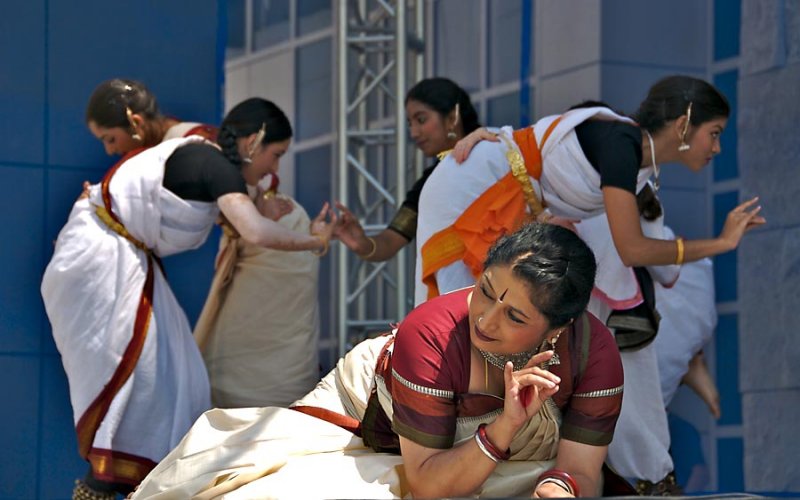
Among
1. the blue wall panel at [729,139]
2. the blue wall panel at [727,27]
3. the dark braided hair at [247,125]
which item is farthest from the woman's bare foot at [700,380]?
the dark braided hair at [247,125]

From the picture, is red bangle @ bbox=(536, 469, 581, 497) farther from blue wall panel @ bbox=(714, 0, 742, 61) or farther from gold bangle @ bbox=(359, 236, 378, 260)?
blue wall panel @ bbox=(714, 0, 742, 61)

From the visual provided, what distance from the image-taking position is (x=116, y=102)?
4.58 m

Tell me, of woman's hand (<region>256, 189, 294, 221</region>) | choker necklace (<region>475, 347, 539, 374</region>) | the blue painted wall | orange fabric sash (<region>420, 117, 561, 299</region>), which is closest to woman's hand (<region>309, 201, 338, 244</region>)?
woman's hand (<region>256, 189, 294, 221</region>)

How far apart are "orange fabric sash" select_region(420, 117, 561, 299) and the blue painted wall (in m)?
1.70

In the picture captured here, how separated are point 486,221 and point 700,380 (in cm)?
157

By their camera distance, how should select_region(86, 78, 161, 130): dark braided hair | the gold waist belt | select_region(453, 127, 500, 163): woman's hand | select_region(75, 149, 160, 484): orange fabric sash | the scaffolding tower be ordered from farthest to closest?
the scaffolding tower, select_region(86, 78, 161, 130): dark braided hair, the gold waist belt, select_region(75, 149, 160, 484): orange fabric sash, select_region(453, 127, 500, 163): woman's hand

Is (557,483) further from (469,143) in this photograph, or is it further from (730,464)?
(730,464)

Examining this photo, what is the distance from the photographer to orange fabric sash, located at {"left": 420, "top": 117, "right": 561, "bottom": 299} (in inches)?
157

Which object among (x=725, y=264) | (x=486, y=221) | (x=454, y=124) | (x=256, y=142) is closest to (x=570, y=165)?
(x=486, y=221)

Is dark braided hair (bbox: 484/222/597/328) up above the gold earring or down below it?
above

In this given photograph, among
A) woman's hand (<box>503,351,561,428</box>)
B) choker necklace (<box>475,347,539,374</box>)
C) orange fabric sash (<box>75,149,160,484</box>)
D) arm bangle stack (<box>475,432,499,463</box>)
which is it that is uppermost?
choker necklace (<box>475,347,539,374</box>)

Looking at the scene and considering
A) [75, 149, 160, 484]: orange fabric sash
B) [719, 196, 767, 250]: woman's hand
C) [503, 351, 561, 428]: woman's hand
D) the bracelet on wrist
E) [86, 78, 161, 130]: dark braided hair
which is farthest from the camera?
[86, 78, 161, 130]: dark braided hair

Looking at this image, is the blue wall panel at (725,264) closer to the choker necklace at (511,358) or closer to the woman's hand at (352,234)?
the woman's hand at (352,234)

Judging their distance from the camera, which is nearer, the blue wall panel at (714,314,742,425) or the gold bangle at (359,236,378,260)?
the gold bangle at (359,236,378,260)
